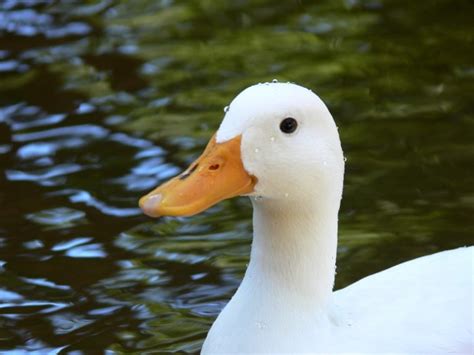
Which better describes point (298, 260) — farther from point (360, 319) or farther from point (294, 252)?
point (360, 319)

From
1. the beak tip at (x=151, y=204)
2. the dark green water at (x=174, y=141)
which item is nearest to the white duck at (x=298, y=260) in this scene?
the beak tip at (x=151, y=204)

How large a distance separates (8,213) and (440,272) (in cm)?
268

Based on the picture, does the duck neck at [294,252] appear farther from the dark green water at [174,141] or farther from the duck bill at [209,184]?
the dark green water at [174,141]

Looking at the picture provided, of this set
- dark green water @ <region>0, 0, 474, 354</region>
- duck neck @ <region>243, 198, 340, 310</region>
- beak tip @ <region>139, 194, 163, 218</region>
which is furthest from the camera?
dark green water @ <region>0, 0, 474, 354</region>

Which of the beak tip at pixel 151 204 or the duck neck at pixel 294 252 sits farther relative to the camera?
the duck neck at pixel 294 252

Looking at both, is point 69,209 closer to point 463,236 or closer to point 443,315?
point 463,236

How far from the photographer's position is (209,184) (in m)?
4.08

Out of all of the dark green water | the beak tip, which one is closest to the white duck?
the beak tip

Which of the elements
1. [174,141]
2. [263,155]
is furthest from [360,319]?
[174,141]

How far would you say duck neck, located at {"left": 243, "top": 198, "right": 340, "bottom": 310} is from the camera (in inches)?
165

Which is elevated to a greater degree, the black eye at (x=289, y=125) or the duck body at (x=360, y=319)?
the black eye at (x=289, y=125)

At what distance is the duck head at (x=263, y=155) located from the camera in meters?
4.02

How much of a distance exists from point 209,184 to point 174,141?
3.07 meters

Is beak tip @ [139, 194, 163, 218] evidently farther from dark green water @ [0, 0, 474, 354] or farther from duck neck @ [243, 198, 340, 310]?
dark green water @ [0, 0, 474, 354]
